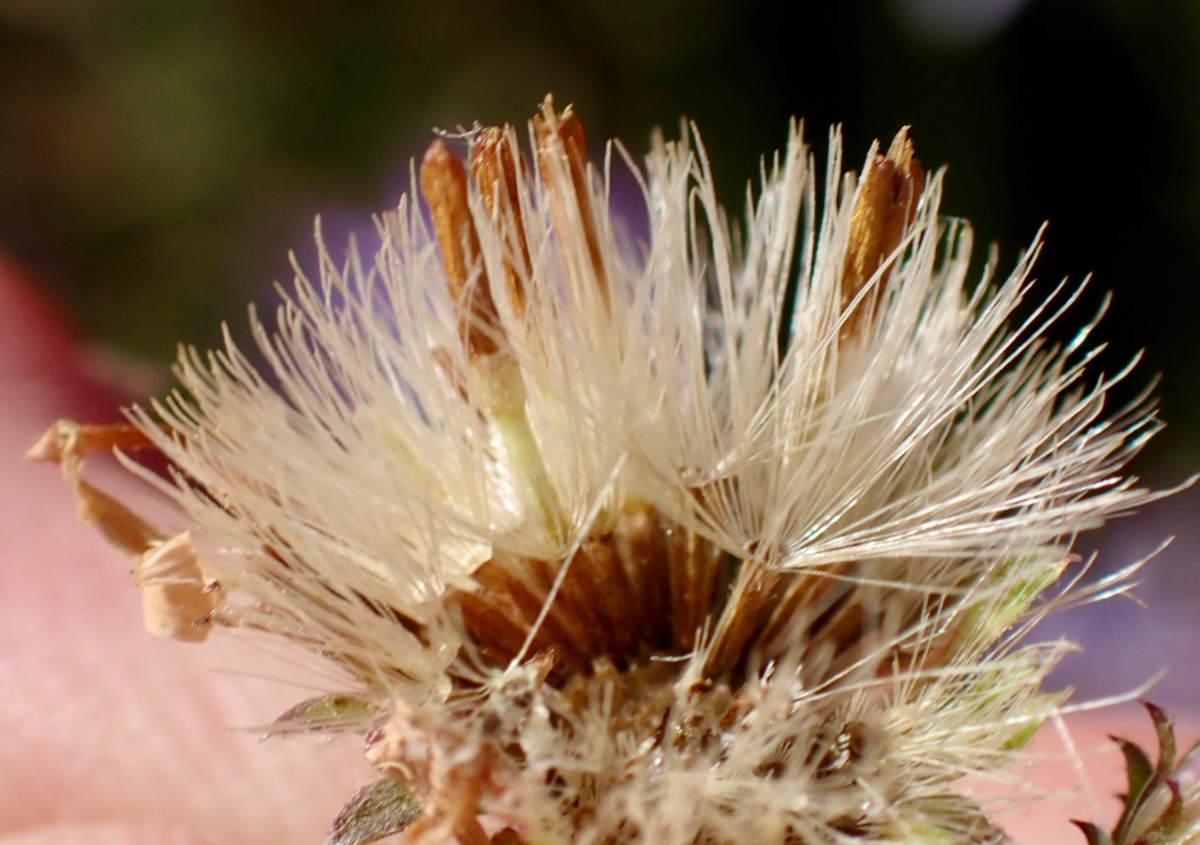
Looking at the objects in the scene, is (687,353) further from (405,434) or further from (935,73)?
(935,73)

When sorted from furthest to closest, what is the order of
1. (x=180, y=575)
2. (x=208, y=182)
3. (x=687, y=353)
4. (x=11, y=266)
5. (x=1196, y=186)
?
1. (x=208, y=182)
2. (x=1196, y=186)
3. (x=11, y=266)
4. (x=687, y=353)
5. (x=180, y=575)

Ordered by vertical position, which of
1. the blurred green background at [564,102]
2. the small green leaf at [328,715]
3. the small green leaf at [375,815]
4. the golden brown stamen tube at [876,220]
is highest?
the blurred green background at [564,102]

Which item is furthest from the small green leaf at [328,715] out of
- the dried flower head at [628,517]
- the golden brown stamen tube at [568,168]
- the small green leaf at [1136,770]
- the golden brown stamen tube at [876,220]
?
the small green leaf at [1136,770]

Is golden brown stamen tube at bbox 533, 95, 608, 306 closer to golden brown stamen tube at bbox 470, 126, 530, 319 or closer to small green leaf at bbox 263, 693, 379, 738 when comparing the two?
golden brown stamen tube at bbox 470, 126, 530, 319

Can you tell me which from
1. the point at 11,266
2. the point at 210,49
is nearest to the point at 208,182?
the point at 210,49

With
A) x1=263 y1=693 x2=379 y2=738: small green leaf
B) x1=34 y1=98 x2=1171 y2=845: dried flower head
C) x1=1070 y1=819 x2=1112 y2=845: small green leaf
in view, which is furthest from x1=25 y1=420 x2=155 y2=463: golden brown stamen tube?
x1=1070 y1=819 x2=1112 y2=845: small green leaf

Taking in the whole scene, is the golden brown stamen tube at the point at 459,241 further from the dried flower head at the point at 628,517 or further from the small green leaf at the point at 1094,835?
the small green leaf at the point at 1094,835
